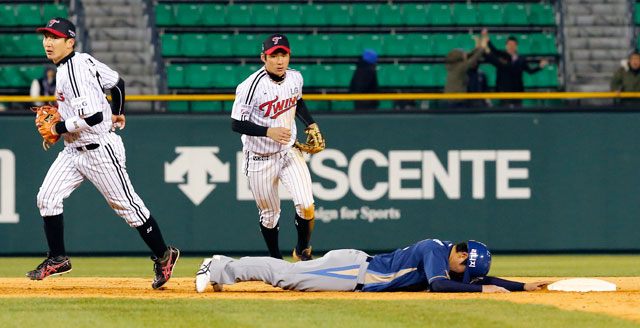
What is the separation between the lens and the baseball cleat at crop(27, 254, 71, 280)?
769 centimetres

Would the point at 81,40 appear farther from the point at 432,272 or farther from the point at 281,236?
the point at 432,272

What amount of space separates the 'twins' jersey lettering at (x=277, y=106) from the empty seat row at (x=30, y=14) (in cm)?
928

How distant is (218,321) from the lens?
5832 mm

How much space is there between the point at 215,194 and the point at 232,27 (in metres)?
5.43

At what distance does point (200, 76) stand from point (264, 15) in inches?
62.6

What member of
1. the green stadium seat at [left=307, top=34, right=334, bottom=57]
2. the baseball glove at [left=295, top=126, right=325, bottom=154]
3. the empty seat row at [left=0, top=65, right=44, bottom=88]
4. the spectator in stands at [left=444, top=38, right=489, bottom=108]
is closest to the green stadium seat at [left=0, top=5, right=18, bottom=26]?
the empty seat row at [left=0, top=65, right=44, bottom=88]

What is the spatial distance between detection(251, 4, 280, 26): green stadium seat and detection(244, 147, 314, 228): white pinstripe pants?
8.39 metres

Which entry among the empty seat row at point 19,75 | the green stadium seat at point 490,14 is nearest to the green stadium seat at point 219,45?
the empty seat row at point 19,75

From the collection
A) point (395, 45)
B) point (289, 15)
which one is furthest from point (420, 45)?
point (289, 15)

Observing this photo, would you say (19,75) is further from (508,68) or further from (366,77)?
(508,68)

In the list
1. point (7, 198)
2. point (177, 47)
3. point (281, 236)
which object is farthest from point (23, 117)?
point (177, 47)

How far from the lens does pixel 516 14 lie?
1744 cm

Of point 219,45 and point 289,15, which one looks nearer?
point 219,45

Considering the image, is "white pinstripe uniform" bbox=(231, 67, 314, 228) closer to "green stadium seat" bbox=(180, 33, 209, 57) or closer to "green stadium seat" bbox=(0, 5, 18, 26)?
"green stadium seat" bbox=(180, 33, 209, 57)
